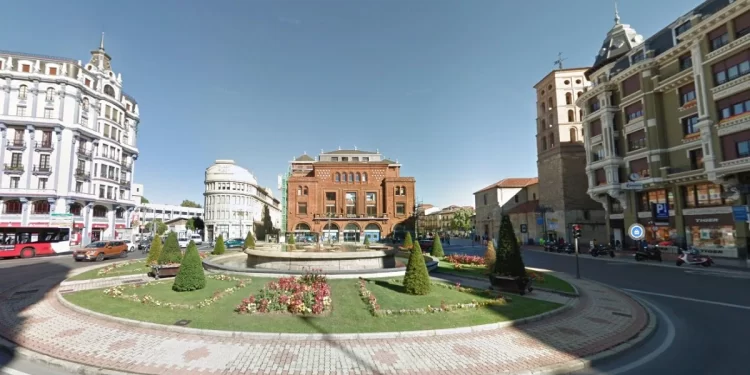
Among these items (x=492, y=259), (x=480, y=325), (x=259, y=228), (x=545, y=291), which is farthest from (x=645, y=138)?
(x=259, y=228)

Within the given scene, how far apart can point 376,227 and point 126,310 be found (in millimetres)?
50723

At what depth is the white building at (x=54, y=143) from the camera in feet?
137

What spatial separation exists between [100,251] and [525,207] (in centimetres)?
5788

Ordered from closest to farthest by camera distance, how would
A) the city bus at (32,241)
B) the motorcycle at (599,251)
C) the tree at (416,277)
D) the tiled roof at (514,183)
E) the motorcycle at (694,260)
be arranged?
the tree at (416,277) → the motorcycle at (694,260) → the city bus at (32,241) → the motorcycle at (599,251) → the tiled roof at (514,183)

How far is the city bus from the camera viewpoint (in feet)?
96.2

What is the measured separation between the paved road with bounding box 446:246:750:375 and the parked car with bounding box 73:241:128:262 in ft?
114

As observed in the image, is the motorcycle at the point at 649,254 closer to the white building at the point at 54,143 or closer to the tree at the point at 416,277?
the tree at the point at 416,277

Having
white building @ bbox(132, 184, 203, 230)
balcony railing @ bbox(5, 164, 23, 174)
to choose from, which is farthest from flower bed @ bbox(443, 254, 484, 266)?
white building @ bbox(132, 184, 203, 230)

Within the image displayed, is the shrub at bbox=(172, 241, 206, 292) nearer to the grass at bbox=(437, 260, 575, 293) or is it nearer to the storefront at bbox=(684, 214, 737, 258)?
the grass at bbox=(437, 260, 575, 293)

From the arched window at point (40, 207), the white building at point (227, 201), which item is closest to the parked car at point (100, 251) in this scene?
the arched window at point (40, 207)

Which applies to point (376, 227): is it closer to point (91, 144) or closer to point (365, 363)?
point (91, 144)

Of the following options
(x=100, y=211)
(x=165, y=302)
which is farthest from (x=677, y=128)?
(x=100, y=211)

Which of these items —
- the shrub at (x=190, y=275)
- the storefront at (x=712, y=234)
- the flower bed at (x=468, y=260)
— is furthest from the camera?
the storefront at (x=712, y=234)

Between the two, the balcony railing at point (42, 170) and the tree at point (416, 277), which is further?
the balcony railing at point (42, 170)
